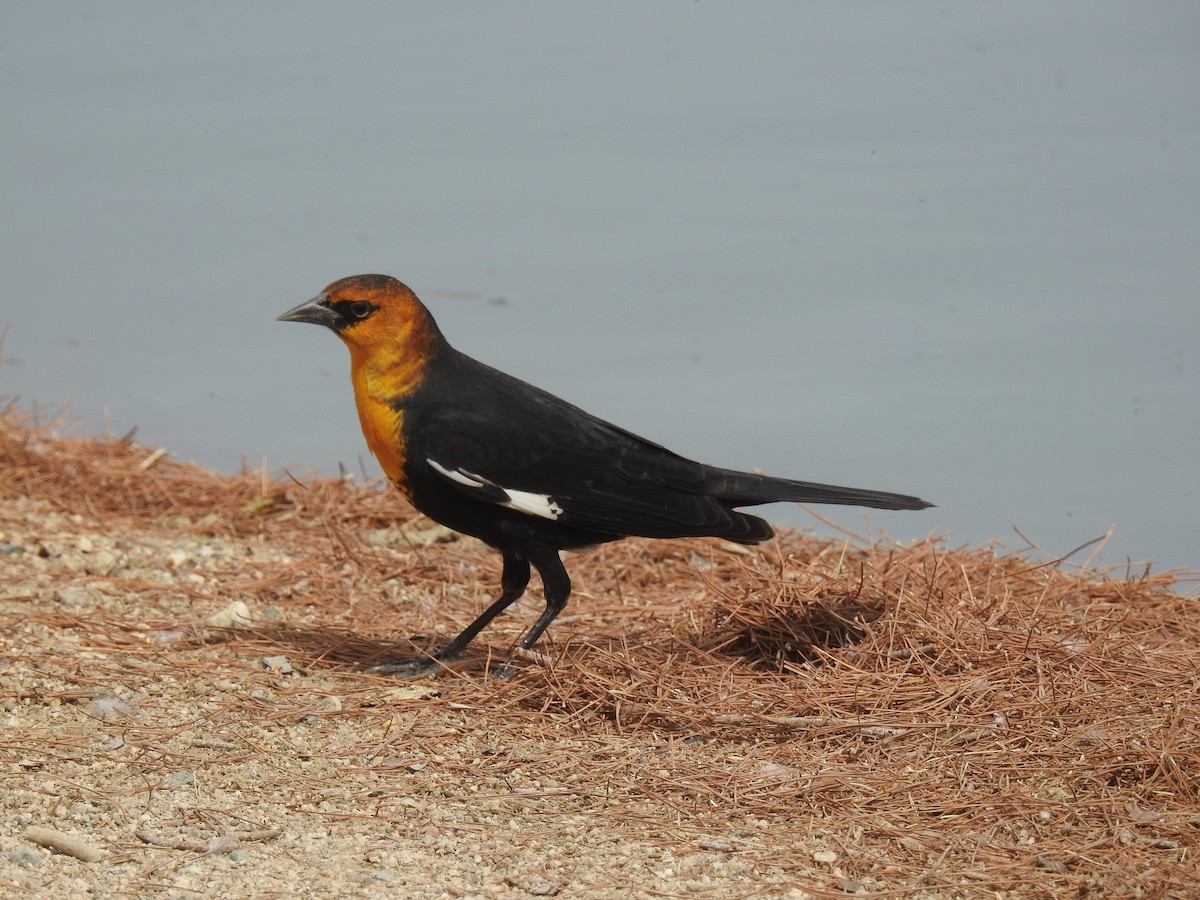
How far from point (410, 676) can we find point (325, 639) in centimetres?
49

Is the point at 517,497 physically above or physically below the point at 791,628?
above

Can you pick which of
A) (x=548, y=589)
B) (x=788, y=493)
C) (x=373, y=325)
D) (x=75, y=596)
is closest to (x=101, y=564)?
(x=75, y=596)

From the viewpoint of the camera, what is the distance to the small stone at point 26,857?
10.4 ft

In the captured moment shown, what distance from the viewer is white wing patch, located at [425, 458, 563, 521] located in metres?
4.56

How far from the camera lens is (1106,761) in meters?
3.61

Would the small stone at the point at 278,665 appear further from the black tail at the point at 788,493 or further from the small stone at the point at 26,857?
the black tail at the point at 788,493

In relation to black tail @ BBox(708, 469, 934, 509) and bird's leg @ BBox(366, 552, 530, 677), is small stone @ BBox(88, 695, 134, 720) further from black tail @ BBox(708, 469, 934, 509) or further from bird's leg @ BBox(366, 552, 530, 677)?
Result: black tail @ BBox(708, 469, 934, 509)

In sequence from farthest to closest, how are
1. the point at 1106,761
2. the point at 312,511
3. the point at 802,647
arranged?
the point at 312,511 < the point at 802,647 < the point at 1106,761

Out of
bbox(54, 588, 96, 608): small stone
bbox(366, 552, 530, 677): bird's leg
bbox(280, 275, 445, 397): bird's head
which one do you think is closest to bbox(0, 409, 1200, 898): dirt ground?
bbox(54, 588, 96, 608): small stone

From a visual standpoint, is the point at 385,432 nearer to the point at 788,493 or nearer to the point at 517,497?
the point at 517,497

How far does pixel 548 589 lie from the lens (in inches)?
188

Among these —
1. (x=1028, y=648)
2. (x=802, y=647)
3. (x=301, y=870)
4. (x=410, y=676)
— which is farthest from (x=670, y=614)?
(x=301, y=870)

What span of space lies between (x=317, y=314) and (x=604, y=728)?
A: 1.77 metres

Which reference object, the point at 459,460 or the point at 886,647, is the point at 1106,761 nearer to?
the point at 886,647
